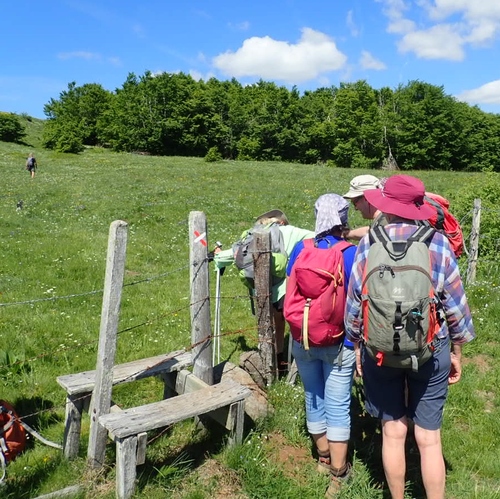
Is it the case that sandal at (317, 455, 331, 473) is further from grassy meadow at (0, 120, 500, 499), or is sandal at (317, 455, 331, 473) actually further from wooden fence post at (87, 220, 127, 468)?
wooden fence post at (87, 220, 127, 468)

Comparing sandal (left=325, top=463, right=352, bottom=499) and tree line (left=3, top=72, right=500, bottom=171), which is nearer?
sandal (left=325, top=463, right=352, bottom=499)

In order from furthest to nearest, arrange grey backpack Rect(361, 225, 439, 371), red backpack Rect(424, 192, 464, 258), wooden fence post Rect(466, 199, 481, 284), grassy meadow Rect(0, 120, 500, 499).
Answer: wooden fence post Rect(466, 199, 481, 284), red backpack Rect(424, 192, 464, 258), grassy meadow Rect(0, 120, 500, 499), grey backpack Rect(361, 225, 439, 371)

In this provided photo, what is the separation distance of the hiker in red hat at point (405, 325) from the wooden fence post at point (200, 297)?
72.2 inches

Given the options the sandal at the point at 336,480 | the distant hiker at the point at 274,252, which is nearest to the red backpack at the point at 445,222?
the distant hiker at the point at 274,252

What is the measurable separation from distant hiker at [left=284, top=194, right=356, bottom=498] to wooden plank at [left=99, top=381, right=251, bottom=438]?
774 millimetres

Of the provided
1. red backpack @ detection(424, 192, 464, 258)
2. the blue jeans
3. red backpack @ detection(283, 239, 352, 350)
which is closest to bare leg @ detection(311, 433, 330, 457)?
the blue jeans

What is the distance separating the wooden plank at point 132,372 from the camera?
179 inches

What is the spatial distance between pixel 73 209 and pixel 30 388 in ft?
46.4

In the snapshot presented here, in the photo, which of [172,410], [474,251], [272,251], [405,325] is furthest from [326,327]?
[474,251]

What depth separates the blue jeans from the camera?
13.3 ft

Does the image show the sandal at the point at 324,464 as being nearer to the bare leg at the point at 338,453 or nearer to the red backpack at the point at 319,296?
the bare leg at the point at 338,453

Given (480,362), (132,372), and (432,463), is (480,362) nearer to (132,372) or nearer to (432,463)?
(432,463)

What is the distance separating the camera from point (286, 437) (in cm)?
494

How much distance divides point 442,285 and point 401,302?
376 mm
